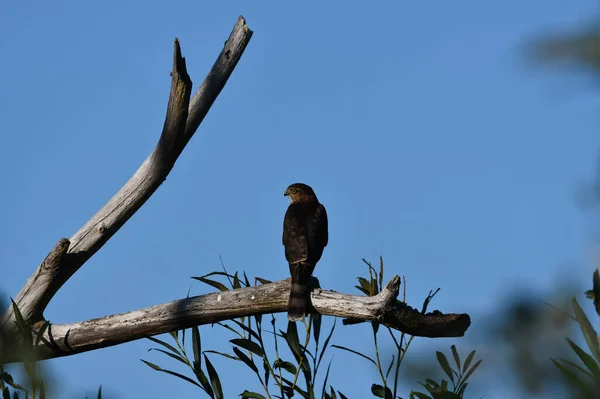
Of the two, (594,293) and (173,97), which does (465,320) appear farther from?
(594,293)

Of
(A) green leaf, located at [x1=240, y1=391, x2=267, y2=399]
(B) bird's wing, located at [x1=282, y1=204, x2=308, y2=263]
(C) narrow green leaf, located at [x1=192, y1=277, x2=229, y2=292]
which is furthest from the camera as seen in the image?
(B) bird's wing, located at [x1=282, y1=204, x2=308, y2=263]

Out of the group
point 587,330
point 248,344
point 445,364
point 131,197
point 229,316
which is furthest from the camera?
point 131,197

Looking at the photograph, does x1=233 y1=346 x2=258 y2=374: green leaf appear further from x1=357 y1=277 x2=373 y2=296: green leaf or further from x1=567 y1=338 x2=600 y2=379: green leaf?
x1=567 y1=338 x2=600 y2=379: green leaf

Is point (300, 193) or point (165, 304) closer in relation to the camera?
point (165, 304)

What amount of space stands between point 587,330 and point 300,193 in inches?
246

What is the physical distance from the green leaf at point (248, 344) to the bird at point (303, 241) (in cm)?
29

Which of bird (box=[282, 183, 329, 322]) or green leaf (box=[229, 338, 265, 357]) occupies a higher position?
bird (box=[282, 183, 329, 322])

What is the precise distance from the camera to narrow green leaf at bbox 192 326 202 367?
4007 mm

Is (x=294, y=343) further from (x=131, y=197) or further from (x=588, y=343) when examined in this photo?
(x=588, y=343)

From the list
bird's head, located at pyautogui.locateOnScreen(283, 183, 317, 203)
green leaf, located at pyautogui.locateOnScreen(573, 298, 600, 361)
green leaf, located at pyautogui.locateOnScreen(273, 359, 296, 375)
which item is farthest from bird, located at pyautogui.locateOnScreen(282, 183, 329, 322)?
green leaf, located at pyautogui.locateOnScreen(573, 298, 600, 361)

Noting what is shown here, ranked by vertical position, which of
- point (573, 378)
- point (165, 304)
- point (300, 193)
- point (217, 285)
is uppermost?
point (300, 193)

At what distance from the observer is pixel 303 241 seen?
5.97m

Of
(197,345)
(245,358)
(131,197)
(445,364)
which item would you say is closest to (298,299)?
(245,358)

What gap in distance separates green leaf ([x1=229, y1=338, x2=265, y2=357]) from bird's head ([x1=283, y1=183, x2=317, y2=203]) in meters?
3.71
